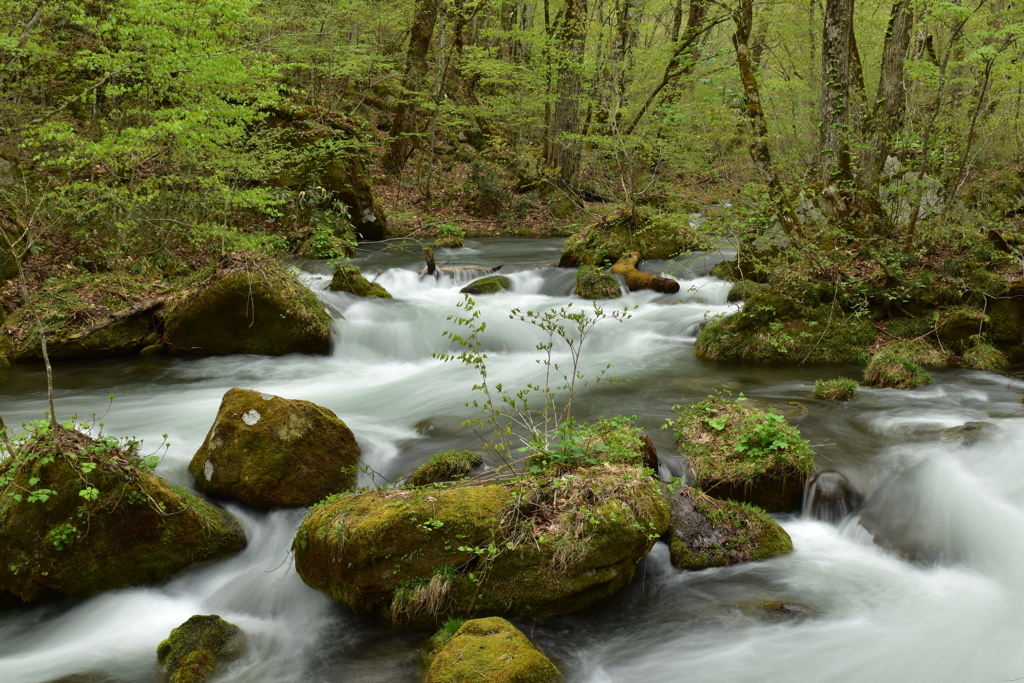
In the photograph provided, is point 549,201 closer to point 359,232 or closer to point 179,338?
point 359,232

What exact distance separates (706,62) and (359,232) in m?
10.4

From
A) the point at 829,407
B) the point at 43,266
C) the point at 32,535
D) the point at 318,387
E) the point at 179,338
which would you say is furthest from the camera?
the point at 43,266

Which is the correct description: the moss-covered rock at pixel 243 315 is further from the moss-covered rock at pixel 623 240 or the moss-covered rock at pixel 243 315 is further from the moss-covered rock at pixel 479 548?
the moss-covered rock at pixel 479 548

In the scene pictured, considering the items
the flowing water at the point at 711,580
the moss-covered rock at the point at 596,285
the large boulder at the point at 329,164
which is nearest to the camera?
the flowing water at the point at 711,580

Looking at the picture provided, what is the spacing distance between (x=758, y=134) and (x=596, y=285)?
4.05 meters

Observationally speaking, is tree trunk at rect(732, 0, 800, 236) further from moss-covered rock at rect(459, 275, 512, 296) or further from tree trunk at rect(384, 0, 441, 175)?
tree trunk at rect(384, 0, 441, 175)

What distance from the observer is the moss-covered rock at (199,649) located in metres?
4.07

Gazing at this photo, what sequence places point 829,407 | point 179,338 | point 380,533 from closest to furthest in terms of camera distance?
1. point 380,533
2. point 829,407
3. point 179,338

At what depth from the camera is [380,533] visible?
14.4 feet

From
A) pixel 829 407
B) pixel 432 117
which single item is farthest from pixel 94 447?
pixel 432 117

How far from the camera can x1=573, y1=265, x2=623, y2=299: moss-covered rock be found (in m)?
13.1

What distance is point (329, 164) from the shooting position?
17203 mm

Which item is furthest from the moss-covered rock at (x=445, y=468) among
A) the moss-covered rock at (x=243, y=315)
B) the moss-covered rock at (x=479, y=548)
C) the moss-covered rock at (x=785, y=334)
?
the moss-covered rock at (x=243, y=315)

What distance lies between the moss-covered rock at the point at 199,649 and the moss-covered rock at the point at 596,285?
32.0 feet
